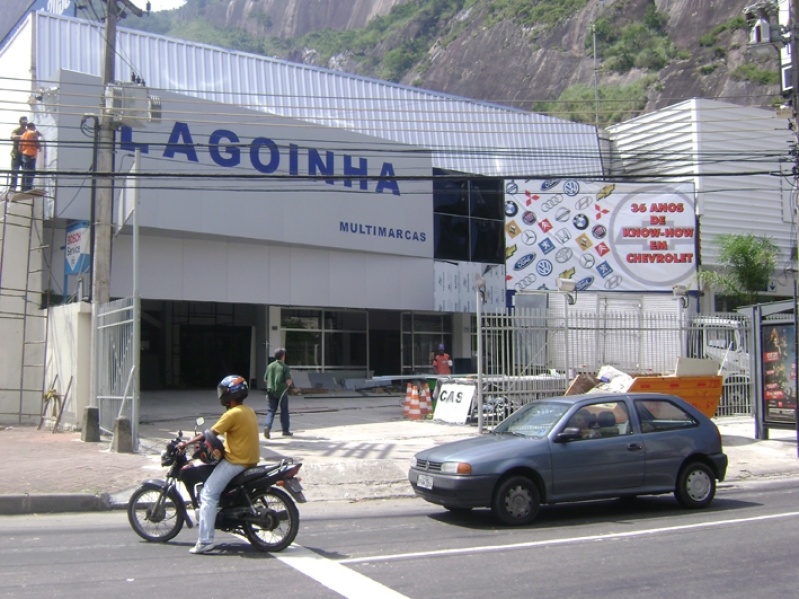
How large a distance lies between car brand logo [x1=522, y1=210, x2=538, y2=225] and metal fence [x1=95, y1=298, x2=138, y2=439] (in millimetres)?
14384

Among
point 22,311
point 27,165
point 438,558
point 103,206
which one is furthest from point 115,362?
point 438,558

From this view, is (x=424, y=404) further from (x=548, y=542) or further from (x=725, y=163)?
(x=725, y=163)

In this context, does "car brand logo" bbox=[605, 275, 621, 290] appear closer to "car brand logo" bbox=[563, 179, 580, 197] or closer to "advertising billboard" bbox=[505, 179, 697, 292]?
"advertising billboard" bbox=[505, 179, 697, 292]

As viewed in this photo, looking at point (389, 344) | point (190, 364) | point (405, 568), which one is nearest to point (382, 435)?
point (405, 568)

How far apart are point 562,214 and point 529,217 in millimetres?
1122

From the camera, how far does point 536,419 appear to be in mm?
10070

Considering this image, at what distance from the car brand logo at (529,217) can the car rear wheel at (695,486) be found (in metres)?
16.2

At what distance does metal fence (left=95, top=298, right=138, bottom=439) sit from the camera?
13.8 meters

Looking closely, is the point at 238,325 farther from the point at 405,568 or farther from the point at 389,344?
the point at 405,568

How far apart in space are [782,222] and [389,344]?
14.5 metres

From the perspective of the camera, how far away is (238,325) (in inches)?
1101

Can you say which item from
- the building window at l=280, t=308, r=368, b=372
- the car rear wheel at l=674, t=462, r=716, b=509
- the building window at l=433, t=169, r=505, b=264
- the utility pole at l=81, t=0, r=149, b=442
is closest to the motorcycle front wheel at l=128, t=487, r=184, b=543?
the car rear wheel at l=674, t=462, r=716, b=509

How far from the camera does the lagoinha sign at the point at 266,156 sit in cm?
2144

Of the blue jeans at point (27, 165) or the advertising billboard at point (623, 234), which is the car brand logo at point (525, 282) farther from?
the blue jeans at point (27, 165)
